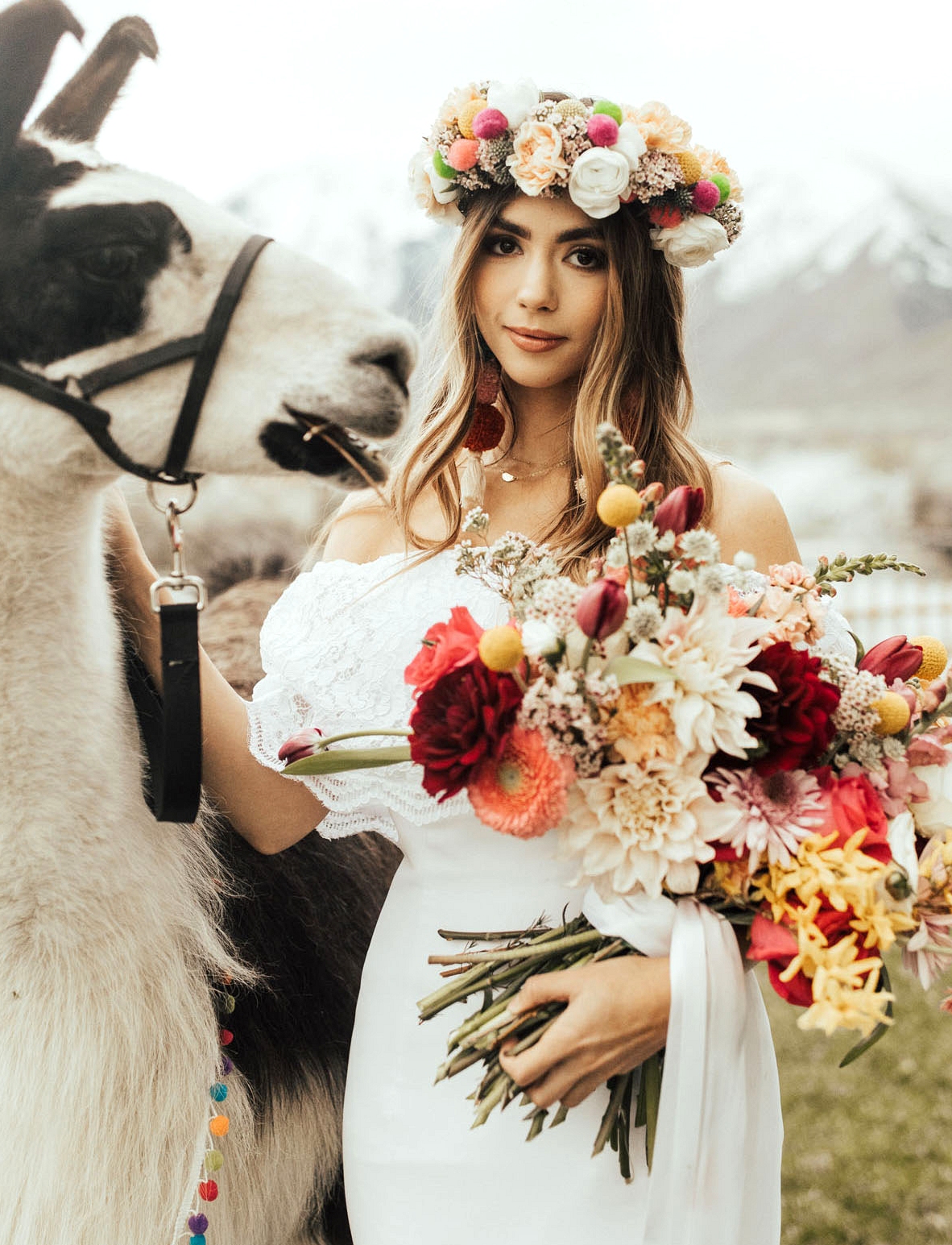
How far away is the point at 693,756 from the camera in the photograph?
111cm

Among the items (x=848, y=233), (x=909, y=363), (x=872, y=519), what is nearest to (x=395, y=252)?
(x=872, y=519)

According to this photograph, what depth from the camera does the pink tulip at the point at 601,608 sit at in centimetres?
102

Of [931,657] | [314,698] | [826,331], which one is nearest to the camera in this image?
[931,657]

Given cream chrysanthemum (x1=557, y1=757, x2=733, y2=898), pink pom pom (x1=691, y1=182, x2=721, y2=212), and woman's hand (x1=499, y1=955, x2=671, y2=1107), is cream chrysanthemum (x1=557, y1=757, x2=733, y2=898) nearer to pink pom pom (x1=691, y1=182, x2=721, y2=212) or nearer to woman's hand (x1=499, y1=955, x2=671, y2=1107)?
woman's hand (x1=499, y1=955, x2=671, y2=1107)

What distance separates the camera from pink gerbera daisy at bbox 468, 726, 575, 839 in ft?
3.49

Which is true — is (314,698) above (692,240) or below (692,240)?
below

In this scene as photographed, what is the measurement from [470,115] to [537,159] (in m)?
0.18

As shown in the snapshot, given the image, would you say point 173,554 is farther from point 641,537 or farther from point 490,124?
point 490,124

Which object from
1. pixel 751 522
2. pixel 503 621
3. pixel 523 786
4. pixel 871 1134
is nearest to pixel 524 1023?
pixel 523 786

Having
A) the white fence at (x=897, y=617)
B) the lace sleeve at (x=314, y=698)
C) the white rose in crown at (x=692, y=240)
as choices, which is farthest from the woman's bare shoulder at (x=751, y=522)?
the white fence at (x=897, y=617)

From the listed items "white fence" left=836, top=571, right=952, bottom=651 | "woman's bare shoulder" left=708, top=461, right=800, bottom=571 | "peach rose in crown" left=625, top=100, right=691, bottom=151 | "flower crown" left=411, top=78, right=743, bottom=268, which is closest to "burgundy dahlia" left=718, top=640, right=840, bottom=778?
"woman's bare shoulder" left=708, top=461, right=800, bottom=571

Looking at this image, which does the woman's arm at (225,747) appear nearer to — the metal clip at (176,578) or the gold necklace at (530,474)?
the metal clip at (176,578)

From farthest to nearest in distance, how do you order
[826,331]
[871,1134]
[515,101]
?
[826,331] → [871,1134] → [515,101]

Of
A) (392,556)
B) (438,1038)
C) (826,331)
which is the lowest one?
(826,331)
